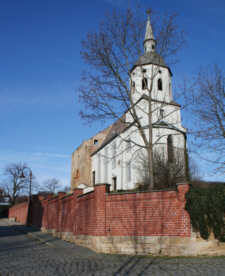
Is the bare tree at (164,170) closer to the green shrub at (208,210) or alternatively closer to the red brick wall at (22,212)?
the green shrub at (208,210)

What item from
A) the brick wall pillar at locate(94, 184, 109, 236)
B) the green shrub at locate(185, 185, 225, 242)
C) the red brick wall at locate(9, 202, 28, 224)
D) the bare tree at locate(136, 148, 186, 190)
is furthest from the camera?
the red brick wall at locate(9, 202, 28, 224)

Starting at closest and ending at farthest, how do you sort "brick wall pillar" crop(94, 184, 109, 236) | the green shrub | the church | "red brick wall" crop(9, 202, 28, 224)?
1. the green shrub
2. "brick wall pillar" crop(94, 184, 109, 236)
3. the church
4. "red brick wall" crop(9, 202, 28, 224)

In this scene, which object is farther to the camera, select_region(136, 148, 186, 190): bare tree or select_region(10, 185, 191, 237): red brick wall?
select_region(136, 148, 186, 190): bare tree

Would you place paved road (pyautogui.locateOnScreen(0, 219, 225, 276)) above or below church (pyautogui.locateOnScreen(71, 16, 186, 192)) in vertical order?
below

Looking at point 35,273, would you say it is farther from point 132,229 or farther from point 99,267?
point 132,229

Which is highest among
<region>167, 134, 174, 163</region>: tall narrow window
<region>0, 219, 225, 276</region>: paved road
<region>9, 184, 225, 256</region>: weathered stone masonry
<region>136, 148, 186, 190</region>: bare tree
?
<region>167, 134, 174, 163</region>: tall narrow window

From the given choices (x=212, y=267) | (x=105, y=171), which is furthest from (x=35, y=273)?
(x=105, y=171)

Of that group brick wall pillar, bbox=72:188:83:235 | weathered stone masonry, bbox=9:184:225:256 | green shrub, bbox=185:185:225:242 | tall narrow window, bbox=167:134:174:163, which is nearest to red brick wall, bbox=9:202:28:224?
tall narrow window, bbox=167:134:174:163

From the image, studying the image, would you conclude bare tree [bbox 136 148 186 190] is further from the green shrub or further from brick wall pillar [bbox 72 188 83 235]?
the green shrub

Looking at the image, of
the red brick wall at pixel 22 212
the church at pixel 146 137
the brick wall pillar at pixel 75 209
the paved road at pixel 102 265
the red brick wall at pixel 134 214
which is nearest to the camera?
the paved road at pixel 102 265

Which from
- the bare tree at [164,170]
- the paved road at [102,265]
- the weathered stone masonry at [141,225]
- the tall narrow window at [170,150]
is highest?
the tall narrow window at [170,150]

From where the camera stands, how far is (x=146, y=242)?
1036cm

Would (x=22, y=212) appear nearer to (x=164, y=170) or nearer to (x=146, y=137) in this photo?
(x=146, y=137)

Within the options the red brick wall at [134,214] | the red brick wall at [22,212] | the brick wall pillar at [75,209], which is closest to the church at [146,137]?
the brick wall pillar at [75,209]
